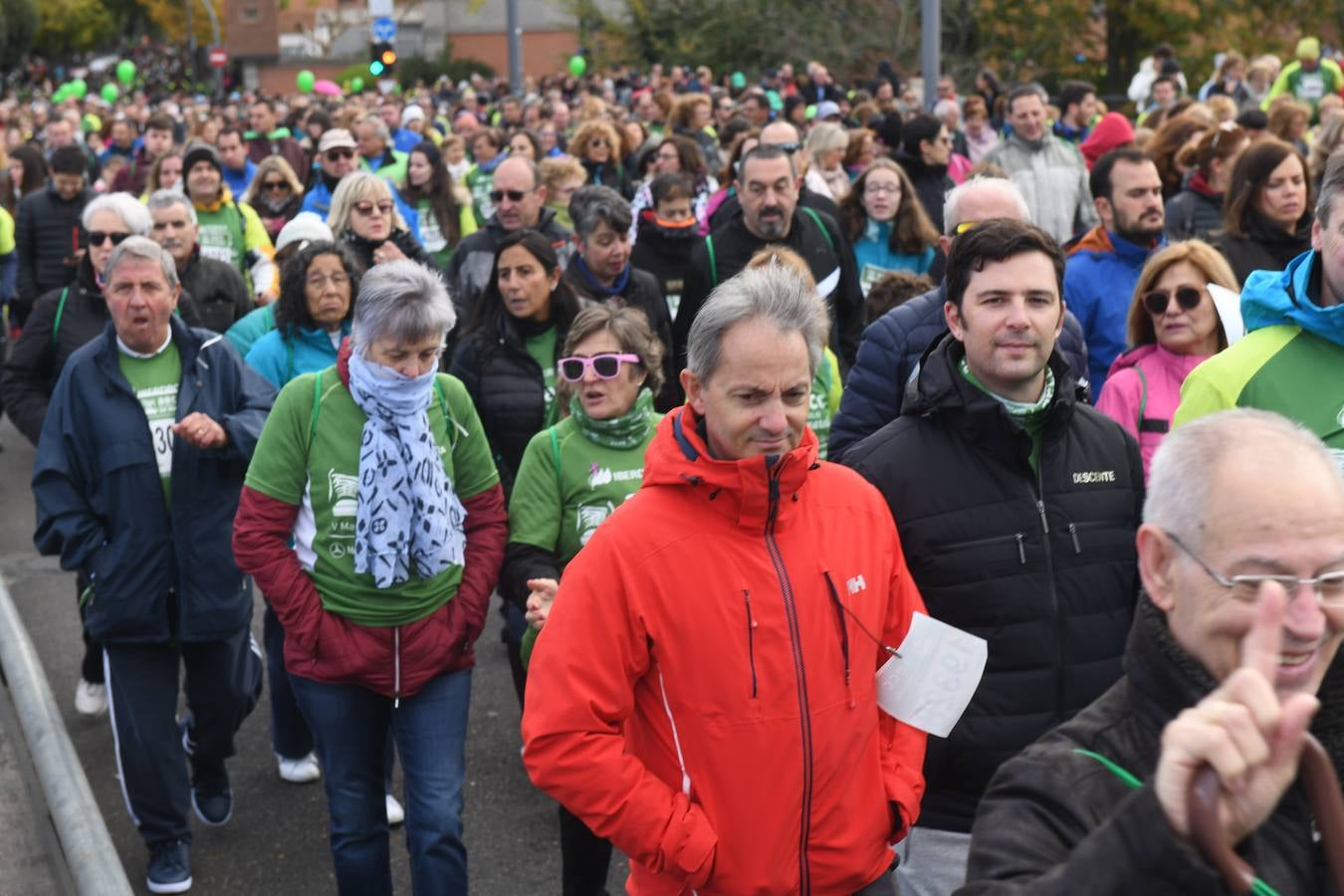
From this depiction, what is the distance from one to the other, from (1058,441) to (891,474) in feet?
1.19

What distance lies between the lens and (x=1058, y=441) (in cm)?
374

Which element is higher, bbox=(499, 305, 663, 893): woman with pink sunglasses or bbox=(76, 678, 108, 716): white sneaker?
bbox=(499, 305, 663, 893): woman with pink sunglasses

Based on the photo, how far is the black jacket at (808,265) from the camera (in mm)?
7930

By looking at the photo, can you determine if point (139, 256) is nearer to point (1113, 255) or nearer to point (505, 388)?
point (505, 388)

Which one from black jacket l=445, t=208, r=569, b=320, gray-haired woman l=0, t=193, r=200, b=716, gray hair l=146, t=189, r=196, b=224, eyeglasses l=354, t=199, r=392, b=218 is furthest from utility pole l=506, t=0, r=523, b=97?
gray-haired woman l=0, t=193, r=200, b=716

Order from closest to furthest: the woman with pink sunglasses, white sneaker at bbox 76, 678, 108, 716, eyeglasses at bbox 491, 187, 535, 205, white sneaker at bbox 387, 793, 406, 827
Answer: the woman with pink sunglasses < white sneaker at bbox 387, 793, 406, 827 < white sneaker at bbox 76, 678, 108, 716 < eyeglasses at bbox 491, 187, 535, 205

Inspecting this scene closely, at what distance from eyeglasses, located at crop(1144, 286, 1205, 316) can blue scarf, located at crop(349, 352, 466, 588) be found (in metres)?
2.25

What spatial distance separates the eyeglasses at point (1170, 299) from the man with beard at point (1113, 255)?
3.44 feet

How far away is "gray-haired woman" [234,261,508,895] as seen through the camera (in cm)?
489

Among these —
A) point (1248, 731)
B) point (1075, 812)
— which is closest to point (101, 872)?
point (1075, 812)

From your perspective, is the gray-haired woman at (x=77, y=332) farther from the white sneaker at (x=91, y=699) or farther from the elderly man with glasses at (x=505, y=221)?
the elderly man with glasses at (x=505, y=221)

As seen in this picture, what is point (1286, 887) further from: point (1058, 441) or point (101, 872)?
point (101, 872)

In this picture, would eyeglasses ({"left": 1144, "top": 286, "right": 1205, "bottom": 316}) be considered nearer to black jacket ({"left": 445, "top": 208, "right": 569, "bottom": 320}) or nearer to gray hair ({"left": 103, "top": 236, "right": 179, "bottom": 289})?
gray hair ({"left": 103, "top": 236, "right": 179, "bottom": 289})

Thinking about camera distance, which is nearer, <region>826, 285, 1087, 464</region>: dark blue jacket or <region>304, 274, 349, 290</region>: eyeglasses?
<region>826, 285, 1087, 464</region>: dark blue jacket
